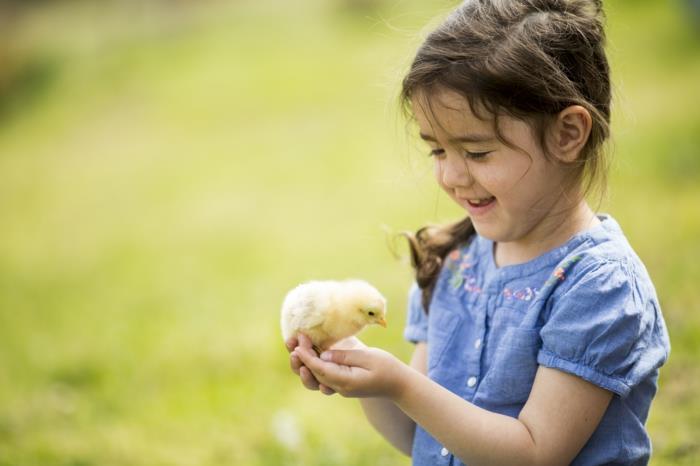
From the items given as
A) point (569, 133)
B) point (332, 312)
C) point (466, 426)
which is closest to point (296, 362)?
point (332, 312)

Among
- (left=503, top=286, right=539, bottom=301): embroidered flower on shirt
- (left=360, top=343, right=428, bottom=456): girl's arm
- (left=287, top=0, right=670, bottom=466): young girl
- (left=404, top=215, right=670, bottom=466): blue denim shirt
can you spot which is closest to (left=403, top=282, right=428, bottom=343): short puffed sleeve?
(left=360, top=343, right=428, bottom=456): girl's arm

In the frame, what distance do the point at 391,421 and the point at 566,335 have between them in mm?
693

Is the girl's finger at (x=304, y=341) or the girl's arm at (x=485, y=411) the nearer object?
the girl's arm at (x=485, y=411)

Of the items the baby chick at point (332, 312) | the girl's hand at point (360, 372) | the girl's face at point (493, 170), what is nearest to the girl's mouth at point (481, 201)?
the girl's face at point (493, 170)

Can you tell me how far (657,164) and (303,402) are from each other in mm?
3501

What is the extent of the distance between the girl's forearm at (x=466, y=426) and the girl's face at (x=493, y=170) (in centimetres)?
44

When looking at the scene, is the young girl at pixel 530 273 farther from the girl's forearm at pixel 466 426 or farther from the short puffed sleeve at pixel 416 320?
the short puffed sleeve at pixel 416 320

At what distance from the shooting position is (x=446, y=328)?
2168 millimetres

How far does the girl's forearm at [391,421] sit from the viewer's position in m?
2.27

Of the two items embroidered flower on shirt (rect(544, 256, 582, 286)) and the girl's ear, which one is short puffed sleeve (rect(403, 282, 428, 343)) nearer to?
embroidered flower on shirt (rect(544, 256, 582, 286))

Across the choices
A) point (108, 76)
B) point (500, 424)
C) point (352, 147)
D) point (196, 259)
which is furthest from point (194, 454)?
point (108, 76)

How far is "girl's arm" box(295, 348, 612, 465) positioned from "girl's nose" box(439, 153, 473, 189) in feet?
1.52

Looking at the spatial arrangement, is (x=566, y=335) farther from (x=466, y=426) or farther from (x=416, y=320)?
(x=416, y=320)

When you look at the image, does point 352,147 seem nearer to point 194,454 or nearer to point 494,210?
point 194,454
